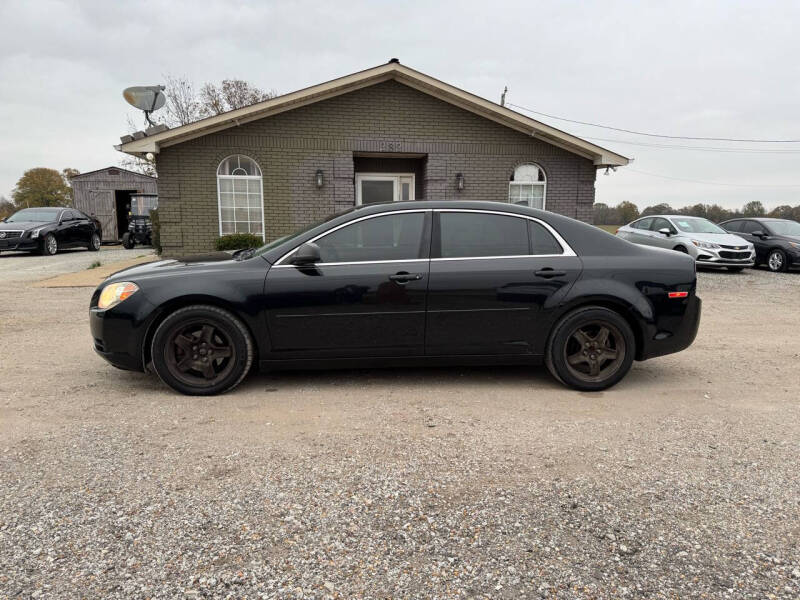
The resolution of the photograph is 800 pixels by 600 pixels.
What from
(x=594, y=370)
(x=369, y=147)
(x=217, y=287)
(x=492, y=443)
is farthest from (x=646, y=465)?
(x=369, y=147)

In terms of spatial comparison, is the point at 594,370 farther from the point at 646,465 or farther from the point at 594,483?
the point at 594,483

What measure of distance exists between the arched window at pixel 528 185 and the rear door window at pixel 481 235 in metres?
9.40

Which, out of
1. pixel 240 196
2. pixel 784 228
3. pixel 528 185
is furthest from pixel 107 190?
pixel 784 228

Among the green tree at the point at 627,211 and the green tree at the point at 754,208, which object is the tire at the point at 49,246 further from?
the green tree at the point at 754,208

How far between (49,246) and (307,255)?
16334mm

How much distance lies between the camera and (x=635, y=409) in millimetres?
3699

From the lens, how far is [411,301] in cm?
389

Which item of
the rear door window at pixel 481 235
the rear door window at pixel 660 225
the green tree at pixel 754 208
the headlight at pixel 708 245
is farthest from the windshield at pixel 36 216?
the green tree at pixel 754 208

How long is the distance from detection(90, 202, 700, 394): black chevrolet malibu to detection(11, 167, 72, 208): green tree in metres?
64.5

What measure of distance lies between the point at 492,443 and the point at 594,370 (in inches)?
56.0

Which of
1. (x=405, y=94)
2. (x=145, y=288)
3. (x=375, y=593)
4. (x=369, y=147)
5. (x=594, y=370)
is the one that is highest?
(x=405, y=94)

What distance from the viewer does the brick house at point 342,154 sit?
11.9 metres

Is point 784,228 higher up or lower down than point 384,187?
lower down

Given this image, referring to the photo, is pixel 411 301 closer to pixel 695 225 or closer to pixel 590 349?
pixel 590 349
